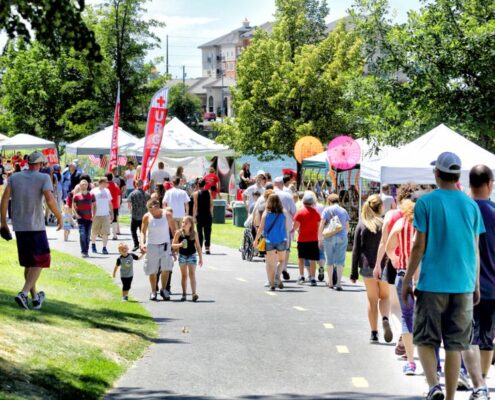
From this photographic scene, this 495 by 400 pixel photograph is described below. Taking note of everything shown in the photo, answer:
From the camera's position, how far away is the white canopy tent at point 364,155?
91.8 ft

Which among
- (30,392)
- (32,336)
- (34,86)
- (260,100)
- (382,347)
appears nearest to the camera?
(30,392)

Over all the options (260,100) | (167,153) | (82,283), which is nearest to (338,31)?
(260,100)

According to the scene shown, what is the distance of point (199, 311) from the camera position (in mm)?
15750

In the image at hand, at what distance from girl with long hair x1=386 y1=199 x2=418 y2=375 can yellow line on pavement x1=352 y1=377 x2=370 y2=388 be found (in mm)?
546

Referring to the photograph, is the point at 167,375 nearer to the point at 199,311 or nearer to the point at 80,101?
the point at 199,311

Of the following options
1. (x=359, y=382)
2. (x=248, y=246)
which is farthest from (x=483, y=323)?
(x=248, y=246)

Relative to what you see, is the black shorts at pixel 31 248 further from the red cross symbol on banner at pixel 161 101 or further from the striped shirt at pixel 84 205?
the red cross symbol on banner at pixel 161 101

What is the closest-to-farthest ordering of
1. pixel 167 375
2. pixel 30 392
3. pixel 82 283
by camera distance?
pixel 30 392 < pixel 167 375 < pixel 82 283

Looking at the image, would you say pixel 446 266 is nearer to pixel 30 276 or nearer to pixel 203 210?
pixel 30 276

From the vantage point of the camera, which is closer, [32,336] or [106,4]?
[32,336]

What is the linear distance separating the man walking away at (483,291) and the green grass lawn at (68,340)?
10.1ft

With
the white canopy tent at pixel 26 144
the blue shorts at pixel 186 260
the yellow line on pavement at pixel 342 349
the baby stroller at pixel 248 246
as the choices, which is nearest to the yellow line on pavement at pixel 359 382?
the yellow line on pavement at pixel 342 349

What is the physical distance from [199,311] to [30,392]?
6992mm

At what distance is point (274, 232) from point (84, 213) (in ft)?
21.2
